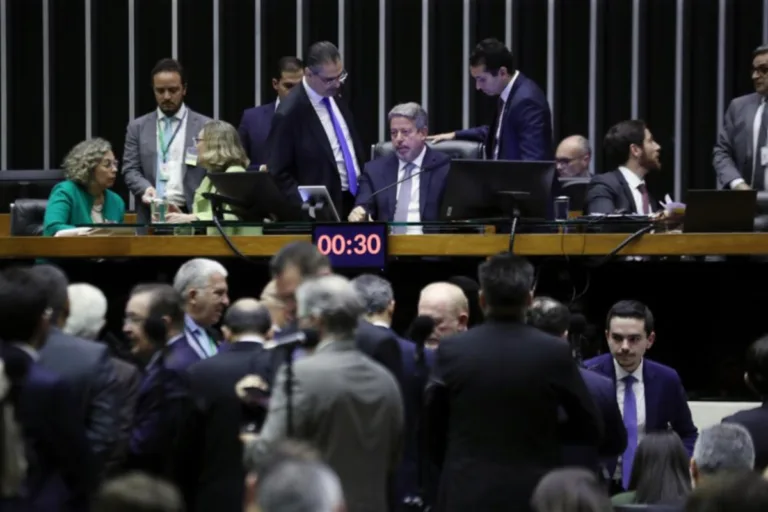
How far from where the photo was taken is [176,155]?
861cm

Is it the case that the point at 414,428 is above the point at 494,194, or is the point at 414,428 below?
below

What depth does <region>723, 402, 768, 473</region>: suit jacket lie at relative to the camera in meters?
4.91

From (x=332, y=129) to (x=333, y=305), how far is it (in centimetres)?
373

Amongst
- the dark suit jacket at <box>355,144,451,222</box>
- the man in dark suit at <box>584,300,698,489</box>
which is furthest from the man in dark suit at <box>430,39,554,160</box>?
the man in dark suit at <box>584,300,698,489</box>

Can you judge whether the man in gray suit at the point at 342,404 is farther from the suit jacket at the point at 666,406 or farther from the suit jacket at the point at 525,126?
the suit jacket at the point at 525,126

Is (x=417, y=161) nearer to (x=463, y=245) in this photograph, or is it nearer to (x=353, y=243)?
(x=463, y=245)

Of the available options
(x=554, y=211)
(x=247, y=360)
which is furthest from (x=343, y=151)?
(x=247, y=360)

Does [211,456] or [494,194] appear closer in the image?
[211,456]

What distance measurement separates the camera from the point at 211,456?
15.5 ft

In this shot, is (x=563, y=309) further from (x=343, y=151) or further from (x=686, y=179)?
(x=686, y=179)

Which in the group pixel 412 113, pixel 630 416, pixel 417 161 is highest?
pixel 412 113

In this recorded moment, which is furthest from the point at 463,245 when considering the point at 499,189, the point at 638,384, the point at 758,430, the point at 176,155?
the point at 176,155

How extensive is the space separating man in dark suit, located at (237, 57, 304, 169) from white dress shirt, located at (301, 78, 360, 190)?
3.09 ft

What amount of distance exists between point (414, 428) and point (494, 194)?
1.70 m
